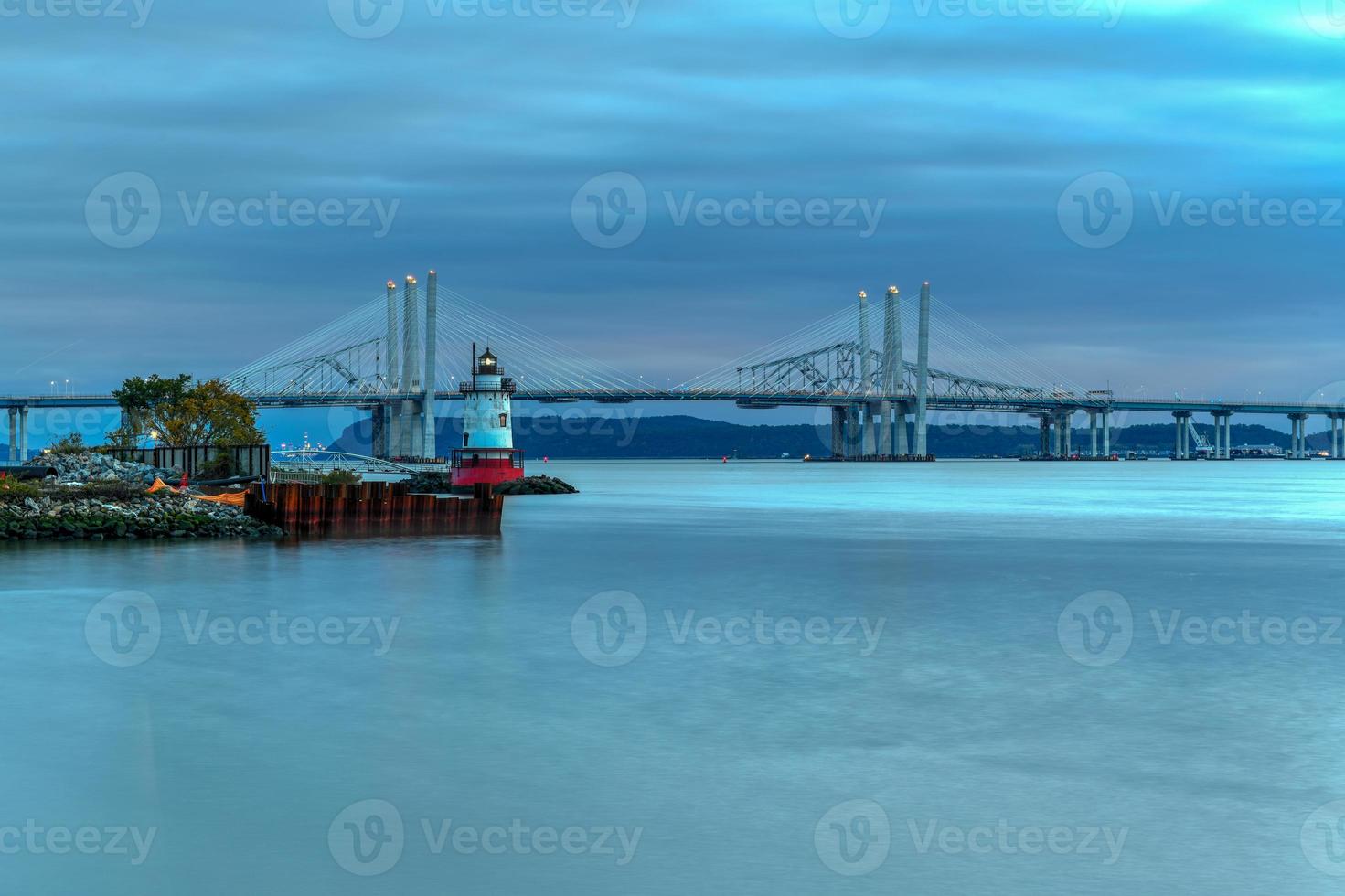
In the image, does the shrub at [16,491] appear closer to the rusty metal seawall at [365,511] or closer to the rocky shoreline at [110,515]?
the rocky shoreline at [110,515]

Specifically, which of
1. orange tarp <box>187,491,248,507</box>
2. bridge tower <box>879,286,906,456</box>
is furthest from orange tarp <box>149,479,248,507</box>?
bridge tower <box>879,286,906,456</box>

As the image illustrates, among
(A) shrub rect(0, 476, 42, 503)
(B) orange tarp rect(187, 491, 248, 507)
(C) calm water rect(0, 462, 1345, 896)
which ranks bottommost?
(C) calm water rect(0, 462, 1345, 896)

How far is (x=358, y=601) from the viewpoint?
19.8 metres

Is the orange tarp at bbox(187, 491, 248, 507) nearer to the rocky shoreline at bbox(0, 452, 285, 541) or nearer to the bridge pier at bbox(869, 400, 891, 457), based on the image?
the rocky shoreline at bbox(0, 452, 285, 541)

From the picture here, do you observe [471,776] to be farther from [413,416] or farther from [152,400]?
[413,416]

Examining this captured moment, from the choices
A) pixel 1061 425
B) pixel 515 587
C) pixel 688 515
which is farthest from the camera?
pixel 1061 425

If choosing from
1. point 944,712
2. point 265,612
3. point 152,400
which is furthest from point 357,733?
point 152,400

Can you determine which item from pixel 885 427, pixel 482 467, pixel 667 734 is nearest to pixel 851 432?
pixel 885 427

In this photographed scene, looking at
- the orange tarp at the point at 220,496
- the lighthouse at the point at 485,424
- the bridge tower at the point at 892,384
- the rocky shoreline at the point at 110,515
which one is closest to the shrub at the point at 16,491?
the rocky shoreline at the point at 110,515

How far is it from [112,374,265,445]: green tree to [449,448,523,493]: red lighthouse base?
9.33 m

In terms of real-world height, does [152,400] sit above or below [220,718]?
above

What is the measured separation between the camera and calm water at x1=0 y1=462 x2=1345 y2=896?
7086mm

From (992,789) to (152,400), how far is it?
58.9 metres

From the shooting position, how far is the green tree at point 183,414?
188 feet
